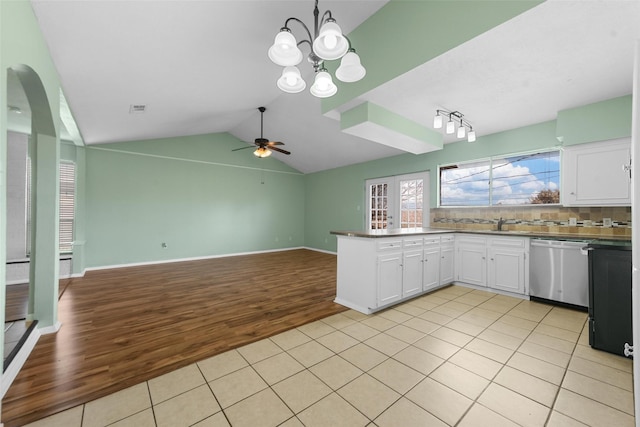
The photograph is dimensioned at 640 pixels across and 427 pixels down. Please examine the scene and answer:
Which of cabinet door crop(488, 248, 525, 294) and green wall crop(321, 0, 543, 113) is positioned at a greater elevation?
green wall crop(321, 0, 543, 113)

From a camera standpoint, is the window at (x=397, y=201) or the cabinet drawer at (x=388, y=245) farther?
the window at (x=397, y=201)

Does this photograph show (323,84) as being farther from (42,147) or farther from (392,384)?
(42,147)

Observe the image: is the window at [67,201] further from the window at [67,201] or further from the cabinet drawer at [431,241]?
the cabinet drawer at [431,241]

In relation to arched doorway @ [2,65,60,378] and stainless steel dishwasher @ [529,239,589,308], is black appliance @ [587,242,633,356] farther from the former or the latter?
arched doorway @ [2,65,60,378]

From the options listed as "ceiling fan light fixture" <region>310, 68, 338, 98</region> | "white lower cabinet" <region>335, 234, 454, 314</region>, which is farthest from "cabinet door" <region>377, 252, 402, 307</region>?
"ceiling fan light fixture" <region>310, 68, 338, 98</region>

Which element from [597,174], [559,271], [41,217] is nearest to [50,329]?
[41,217]

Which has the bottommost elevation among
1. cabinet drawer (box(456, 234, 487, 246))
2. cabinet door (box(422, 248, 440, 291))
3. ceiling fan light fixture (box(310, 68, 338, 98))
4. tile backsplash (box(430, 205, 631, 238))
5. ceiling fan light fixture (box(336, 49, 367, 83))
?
cabinet door (box(422, 248, 440, 291))

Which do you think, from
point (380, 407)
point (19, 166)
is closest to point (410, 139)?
point (380, 407)

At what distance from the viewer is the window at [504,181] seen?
396 centimetres

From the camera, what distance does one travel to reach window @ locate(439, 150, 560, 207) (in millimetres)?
3961

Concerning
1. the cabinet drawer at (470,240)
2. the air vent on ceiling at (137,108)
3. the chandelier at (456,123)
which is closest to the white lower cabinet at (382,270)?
the cabinet drawer at (470,240)

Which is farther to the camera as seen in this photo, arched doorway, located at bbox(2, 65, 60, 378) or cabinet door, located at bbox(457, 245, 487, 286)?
cabinet door, located at bbox(457, 245, 487, 286)

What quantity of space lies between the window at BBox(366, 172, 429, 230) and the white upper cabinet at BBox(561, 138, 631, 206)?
7.64ft

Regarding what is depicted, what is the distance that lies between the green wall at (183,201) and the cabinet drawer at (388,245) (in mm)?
5225
